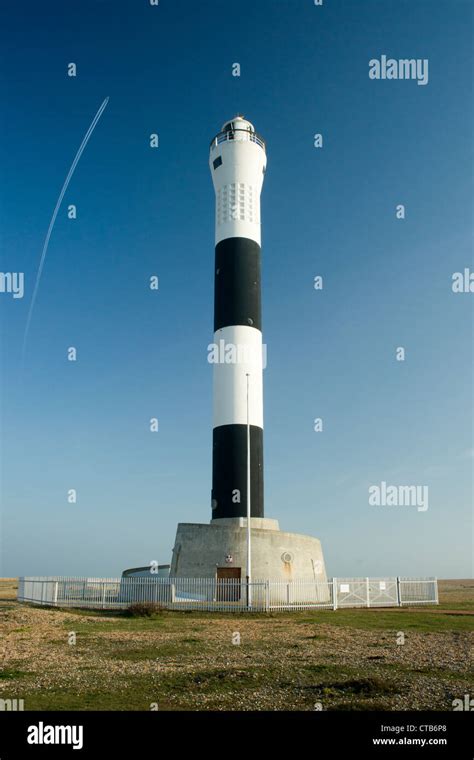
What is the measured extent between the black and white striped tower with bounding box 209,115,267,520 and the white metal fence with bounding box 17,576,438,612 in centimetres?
507

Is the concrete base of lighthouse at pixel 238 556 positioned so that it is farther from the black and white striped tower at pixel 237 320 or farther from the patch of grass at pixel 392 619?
the patch of grass at pixel 392 619

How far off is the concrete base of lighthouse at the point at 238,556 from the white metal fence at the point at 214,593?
46cm

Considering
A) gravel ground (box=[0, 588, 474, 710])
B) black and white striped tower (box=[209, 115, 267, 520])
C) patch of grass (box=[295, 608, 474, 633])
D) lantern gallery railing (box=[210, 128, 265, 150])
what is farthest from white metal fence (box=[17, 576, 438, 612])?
lantern gallery railing (box=[210, 128, 265, 150])

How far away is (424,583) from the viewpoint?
3316 cm

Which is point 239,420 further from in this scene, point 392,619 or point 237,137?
point 237,137

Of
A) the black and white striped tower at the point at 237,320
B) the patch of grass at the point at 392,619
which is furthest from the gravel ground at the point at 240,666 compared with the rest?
the black and white striped tower at the point at 237,320

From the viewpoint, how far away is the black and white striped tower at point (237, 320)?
3397 cm

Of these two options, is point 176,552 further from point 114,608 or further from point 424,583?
point 424,583

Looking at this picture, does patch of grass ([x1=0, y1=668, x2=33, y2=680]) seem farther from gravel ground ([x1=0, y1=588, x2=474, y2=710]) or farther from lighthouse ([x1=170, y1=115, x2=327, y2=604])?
lighthouse ([x1=170, y1=115, x2=327, y2=604])

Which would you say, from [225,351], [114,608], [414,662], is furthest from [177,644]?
[225,351]

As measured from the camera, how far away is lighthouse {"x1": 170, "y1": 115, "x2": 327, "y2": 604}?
3120cm

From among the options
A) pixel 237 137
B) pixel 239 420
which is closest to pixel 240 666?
pixel 239 420

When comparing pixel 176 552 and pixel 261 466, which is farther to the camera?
pixel 261 466
